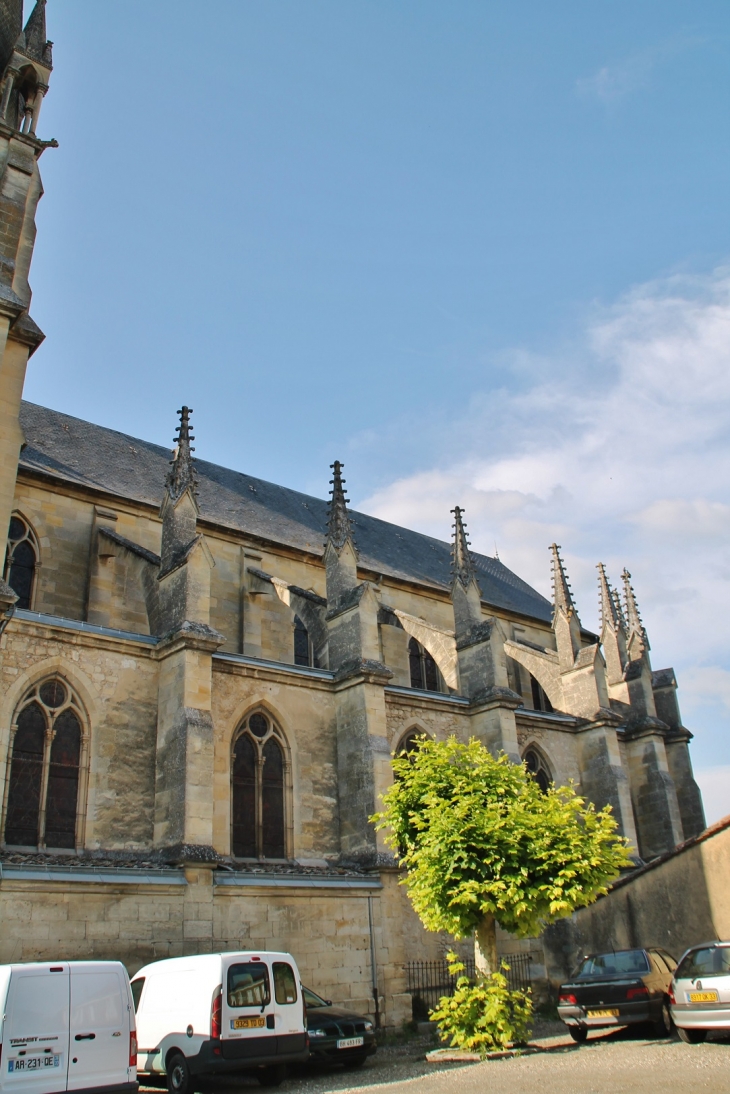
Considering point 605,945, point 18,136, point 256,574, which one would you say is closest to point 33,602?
point 256,574

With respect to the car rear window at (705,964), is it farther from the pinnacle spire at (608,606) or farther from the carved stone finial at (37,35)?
the carved stone finial at (37,35)

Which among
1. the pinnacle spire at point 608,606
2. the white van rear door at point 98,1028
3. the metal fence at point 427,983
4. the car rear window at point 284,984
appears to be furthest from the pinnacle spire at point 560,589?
the white van rear door at point 98,1028

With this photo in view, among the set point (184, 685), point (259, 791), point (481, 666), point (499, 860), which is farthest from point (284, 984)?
point (481, 666)

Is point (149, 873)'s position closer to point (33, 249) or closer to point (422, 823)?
point (422, 823)

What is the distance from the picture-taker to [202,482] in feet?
81.1

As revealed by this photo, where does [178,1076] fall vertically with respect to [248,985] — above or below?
below

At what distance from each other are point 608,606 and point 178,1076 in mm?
21753

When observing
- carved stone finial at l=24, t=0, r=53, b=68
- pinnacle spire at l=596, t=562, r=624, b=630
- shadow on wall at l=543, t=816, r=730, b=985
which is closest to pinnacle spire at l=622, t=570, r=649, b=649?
pinnacle spire at l=596, t=562, r=624, b=630

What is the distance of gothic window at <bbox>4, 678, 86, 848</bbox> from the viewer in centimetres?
1360

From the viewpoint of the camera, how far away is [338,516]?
2034 centimetres

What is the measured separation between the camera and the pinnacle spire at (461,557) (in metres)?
22.6

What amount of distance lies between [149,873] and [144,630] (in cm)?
650

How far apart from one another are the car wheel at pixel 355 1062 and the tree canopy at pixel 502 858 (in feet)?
6.34

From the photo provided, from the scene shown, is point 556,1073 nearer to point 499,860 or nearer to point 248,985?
point 499,860
